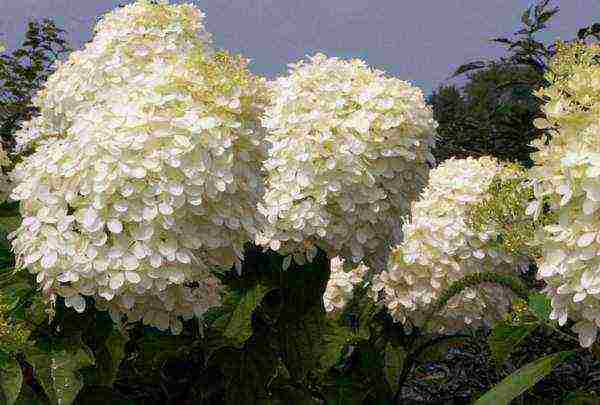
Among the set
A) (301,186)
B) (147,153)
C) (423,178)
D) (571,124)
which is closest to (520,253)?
(423,178)

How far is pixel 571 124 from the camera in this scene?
1.69m

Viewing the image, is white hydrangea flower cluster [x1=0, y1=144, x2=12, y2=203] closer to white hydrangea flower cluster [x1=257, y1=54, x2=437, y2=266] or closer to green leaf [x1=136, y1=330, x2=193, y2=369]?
green leaf [x1=136, y1=330, x2=193, y2=369]

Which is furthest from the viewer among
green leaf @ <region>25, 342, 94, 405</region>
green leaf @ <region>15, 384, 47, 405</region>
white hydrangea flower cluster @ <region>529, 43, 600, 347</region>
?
green leaf @ <region>15, 384, 47, 405</region>

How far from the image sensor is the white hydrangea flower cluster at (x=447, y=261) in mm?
2803

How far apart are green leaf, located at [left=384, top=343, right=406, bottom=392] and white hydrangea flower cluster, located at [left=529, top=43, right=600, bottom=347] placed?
1089 millimetres

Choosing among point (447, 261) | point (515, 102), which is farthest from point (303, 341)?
point (515, 102)

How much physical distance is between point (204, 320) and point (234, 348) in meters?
0.13

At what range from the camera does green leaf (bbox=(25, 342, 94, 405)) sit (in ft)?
5.60

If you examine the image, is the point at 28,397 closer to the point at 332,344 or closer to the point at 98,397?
the point at 98,397

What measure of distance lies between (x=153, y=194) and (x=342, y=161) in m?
0.55

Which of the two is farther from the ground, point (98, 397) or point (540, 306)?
point (540, 306)

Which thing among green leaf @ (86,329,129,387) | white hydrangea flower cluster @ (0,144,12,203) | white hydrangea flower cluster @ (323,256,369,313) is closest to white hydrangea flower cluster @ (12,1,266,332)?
green leaf @ (86,329,129,387)

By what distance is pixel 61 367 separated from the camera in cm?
175

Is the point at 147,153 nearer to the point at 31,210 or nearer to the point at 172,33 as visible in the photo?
the point at 31,210
